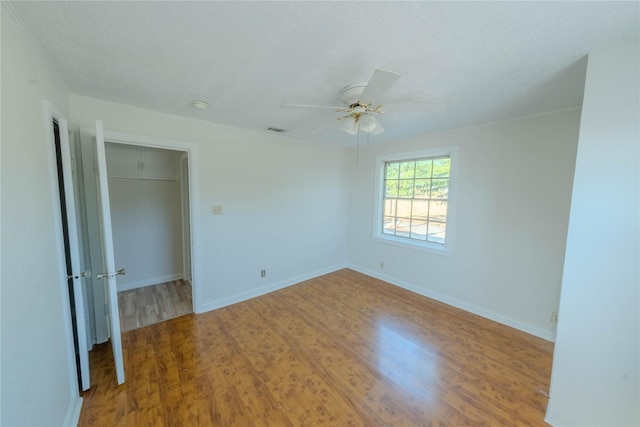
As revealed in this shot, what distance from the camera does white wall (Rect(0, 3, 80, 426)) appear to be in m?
1.03

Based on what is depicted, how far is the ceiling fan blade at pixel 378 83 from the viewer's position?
123 centimetres

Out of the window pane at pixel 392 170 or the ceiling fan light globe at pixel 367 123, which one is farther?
the window pane at pixel 392 170

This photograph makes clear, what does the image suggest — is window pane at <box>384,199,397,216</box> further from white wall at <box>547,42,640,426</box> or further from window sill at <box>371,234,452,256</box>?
white wall at <box>547,42,640,426</box>

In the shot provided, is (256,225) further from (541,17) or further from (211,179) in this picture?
(541,17)

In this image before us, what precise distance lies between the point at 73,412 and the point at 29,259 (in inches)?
47.5

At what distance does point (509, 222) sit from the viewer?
2.87 m

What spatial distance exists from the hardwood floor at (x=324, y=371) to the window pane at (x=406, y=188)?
174 centimetres

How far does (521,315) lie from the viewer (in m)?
2.83

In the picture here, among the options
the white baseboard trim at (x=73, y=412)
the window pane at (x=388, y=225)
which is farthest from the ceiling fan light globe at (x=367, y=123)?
the white baseboard trim at (x=73, y=412)

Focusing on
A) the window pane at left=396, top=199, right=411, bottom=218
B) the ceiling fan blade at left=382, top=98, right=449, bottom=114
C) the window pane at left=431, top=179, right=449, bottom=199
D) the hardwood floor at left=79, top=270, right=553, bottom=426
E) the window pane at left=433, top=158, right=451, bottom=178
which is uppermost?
the ceiling fan blade at left=382, top=98, right=449, bottom=114

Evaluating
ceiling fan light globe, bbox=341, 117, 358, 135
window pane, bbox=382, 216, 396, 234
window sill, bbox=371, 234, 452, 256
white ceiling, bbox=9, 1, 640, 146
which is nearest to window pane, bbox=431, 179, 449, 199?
window sill, bbox=371, 234, 452, 256

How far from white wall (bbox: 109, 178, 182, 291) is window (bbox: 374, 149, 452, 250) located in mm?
3525

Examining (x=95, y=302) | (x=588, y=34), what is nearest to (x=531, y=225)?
(x=588, y=34)

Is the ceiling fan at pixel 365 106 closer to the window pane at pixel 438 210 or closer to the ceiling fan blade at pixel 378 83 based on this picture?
the ceiling fan blade at pixel 378 83
